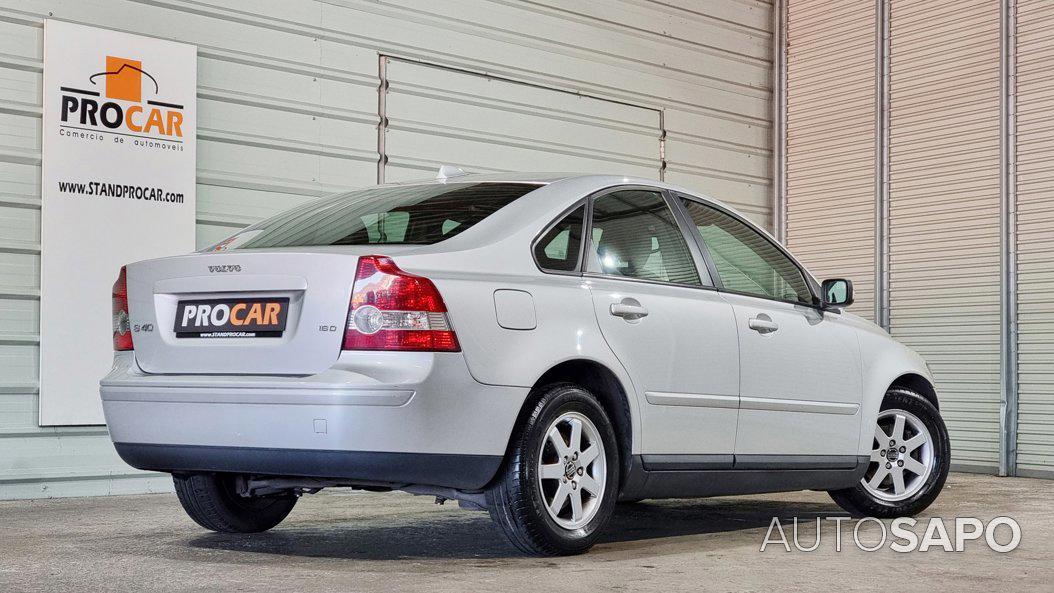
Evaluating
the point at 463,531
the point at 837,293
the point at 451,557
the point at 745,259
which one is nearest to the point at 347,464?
the point at 451,557

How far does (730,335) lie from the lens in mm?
5492

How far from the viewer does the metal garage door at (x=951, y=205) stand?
1030 centimetres

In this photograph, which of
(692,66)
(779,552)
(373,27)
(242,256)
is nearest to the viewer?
(242,256)

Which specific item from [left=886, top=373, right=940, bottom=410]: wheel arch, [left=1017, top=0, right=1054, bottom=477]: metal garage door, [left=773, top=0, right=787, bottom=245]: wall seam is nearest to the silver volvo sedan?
[left=886, top=373, right=940, bottom=410]: wheel arch

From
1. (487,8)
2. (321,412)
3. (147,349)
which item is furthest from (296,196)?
(321,412)

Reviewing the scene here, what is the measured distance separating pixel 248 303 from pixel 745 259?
8.60 feet

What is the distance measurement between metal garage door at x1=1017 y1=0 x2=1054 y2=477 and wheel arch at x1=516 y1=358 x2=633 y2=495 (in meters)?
5.90

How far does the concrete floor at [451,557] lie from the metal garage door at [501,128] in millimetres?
3353

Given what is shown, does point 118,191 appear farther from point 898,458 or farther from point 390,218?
point 898,458

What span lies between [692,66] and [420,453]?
7836 millimetres

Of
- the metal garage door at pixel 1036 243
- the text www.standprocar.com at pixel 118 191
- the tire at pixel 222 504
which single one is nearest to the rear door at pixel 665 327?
the tire at pixel 222 504

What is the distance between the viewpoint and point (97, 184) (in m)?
7.75

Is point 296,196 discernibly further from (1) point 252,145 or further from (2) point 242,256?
(2) point 242,256

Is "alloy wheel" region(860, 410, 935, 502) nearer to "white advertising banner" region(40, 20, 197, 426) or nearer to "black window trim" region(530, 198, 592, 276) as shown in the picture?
"black window trim" region(530, 198, 592, 276)
